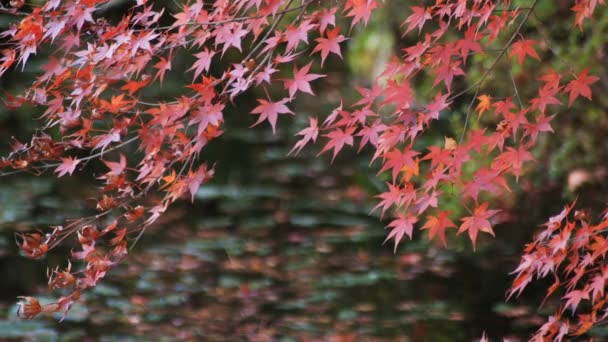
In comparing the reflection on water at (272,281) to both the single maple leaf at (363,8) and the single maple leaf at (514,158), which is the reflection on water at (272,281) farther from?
the single maple leaf at (363,8)

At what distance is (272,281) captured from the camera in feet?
18.2

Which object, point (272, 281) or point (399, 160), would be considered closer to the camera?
point (399, 160)

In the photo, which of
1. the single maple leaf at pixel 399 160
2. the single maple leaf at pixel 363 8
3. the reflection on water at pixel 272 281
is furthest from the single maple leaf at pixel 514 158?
the reflection on water at pixel 272 281

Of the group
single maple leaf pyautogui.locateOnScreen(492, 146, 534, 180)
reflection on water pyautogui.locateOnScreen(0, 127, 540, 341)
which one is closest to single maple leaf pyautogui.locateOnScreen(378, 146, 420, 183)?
single maple leaf pyautogui.locateOnScreen(492, 146, 534, 180)

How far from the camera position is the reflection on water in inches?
189

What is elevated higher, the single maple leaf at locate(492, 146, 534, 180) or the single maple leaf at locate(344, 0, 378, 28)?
the single maple leaf at locate(344, 0, 378, 28)

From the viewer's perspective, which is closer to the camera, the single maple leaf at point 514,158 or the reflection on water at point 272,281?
the single maple leaf at point 514,158

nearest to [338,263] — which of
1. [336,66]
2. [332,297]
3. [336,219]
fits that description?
[332,297]

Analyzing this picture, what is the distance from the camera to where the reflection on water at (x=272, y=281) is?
4805mm

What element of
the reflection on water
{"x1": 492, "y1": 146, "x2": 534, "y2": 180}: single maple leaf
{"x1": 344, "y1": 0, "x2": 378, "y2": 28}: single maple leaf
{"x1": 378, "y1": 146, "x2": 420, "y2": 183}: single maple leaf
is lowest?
the reflection on water

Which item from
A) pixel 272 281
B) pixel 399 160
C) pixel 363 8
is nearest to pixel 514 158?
pixel 399 160

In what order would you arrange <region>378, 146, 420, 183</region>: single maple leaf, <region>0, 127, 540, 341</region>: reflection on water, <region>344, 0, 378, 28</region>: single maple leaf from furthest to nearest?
<region>0, 127, 540, 341</region>: reflection on water → <region>378, 146, 420, 183</region>: single maple leaf → <region>344, 0, 378, 28</region>: single maple leaf

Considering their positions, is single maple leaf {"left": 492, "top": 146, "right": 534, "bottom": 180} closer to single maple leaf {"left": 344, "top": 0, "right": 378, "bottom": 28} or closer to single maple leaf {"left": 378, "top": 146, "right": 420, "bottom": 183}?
single maple leaf {"left": 378, "top": 146, "right": 420, "bottom": 183}

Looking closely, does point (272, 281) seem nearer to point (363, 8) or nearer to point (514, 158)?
point (514, 158)
